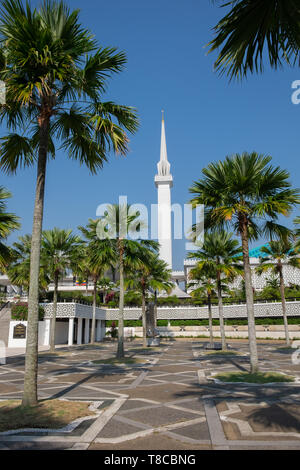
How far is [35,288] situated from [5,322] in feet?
101

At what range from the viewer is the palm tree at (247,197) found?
13234 mm

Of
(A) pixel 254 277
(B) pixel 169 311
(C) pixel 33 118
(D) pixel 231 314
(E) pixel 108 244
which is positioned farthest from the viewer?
(A) pixel 254 277

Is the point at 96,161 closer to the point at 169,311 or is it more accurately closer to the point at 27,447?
the point at 27,447

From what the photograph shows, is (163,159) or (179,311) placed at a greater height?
(163,159)

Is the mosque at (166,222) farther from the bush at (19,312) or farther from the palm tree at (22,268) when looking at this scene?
the palm tree at (22,268)

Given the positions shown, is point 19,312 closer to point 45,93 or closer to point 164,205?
point 45,93

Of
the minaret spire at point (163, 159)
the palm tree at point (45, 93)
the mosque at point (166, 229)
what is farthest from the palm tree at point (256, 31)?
the minaret spire at point (163, 159)

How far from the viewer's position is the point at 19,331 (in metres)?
34.8

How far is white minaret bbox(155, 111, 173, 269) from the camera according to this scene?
3396 inches

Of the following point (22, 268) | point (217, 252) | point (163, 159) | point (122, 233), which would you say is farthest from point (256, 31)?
point (163, 159)

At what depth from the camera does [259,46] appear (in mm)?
4938

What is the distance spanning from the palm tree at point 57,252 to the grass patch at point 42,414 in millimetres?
17464

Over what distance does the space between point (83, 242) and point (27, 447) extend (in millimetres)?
22089
